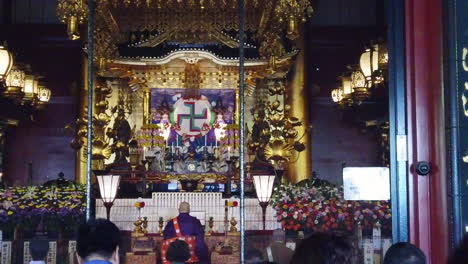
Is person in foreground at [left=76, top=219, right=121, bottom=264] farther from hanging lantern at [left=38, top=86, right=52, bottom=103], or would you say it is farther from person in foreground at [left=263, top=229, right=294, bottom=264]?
hanging lantern at [left=38, top=86, right=52, bottom=103]

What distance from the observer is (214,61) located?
1091cm

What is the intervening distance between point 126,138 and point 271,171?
205 centimetres

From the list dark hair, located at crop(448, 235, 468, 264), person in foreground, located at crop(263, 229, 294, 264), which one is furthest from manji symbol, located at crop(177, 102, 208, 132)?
dark hair, located at crop(448, 235, 468, 264)

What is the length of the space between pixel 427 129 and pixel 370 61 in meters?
3.81

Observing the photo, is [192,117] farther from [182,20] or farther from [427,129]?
[427,129]

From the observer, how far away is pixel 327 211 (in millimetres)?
5289

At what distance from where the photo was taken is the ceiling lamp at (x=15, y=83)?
8148 millimetres

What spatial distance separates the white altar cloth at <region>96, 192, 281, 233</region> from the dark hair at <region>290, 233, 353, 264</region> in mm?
5108

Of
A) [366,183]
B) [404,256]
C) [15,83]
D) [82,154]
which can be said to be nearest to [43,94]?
[82,154]

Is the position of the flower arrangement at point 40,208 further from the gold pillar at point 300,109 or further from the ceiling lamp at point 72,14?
the gold pillar at point 300,109

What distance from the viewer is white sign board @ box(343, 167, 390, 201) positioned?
3600 millimetres

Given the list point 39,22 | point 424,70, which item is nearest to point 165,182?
point 39,22

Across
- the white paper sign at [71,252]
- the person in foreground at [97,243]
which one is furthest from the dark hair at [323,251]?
the white paper sign at [71,252]

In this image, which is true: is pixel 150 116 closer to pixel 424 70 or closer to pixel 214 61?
pixel 214 61
